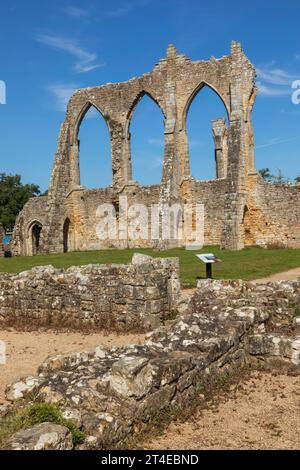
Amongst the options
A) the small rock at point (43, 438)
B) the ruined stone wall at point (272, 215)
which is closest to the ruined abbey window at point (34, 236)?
the ruined stone wall at point (272, 215)

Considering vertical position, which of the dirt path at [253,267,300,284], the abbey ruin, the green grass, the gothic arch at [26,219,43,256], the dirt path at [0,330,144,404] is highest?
the abbey ruin

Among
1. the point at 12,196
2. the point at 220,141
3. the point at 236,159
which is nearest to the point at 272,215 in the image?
the point at 236,159

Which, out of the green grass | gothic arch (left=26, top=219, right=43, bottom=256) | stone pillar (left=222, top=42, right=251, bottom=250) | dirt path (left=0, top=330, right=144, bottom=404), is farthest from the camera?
gothic arch (left=26, top=219, right=43, bottom=256)

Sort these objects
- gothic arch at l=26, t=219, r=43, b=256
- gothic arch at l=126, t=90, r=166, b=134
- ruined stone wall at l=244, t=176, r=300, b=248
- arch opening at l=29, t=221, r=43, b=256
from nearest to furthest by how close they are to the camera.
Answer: ruined stone wall at l=244, t=176, r=300, b=248 < gothic arch at l=126, t=90, r=166, b=134 < gothic arch at l=26, t=219, r=43, b=256 < arch opening at l=29, t=221, r=43, b=256

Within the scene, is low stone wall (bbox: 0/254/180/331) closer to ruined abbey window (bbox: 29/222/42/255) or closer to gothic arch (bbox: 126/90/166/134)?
gothic arch (bbox: 126/90/166/134)

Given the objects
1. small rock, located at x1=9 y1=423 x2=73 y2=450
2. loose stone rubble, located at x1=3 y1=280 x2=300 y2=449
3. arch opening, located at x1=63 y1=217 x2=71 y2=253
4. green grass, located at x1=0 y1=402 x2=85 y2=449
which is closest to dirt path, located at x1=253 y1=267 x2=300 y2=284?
loose stone rubble, located at x1=3 y1=280 x2=300 y2=449

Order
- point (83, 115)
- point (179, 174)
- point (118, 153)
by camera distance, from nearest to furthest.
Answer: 1. point (179, 174)
2. point (118, 153)
3. point (83, 115)

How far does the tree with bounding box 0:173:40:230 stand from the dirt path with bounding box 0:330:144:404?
43.9 m

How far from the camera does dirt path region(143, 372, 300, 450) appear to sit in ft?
12.4

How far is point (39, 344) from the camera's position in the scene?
7.83 meters

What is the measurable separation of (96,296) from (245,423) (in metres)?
4.93

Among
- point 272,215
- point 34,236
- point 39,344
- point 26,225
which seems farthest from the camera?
point 34,236

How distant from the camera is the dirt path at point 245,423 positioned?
379cm

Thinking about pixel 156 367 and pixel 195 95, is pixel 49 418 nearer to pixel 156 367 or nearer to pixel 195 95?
pixel 156 367
